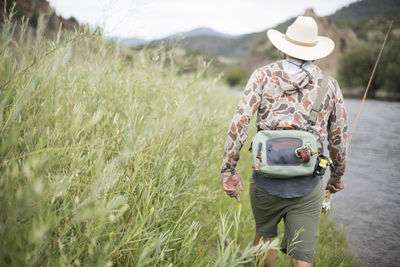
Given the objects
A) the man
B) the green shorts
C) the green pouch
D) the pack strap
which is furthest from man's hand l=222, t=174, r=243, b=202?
the pack strap

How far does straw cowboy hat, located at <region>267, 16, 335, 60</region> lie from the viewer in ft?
6.53

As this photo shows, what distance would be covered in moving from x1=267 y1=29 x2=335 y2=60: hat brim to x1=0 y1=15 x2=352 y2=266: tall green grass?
86 centimetres

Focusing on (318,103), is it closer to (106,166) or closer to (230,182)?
(230,182)

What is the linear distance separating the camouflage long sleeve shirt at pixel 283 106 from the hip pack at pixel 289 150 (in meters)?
0.07

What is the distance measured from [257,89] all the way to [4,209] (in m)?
1.77

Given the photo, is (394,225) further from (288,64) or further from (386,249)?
(288,64)

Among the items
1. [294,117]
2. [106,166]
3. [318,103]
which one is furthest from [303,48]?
[106,166]

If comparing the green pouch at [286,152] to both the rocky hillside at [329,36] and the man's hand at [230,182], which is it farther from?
the rocky hillside at [329,36]

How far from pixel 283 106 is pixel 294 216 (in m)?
0.92

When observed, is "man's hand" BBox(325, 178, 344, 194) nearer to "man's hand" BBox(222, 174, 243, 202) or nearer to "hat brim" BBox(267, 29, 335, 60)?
"man's hand" BBox(222, 174, 243, 202)

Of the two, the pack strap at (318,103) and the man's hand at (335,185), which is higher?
the pack strap at (318,103)

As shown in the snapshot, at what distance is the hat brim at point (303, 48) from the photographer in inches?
77.3

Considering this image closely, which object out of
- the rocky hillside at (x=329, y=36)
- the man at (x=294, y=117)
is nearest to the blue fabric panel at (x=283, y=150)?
the man at (x=294, y=117)

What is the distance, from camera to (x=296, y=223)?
196 cm
